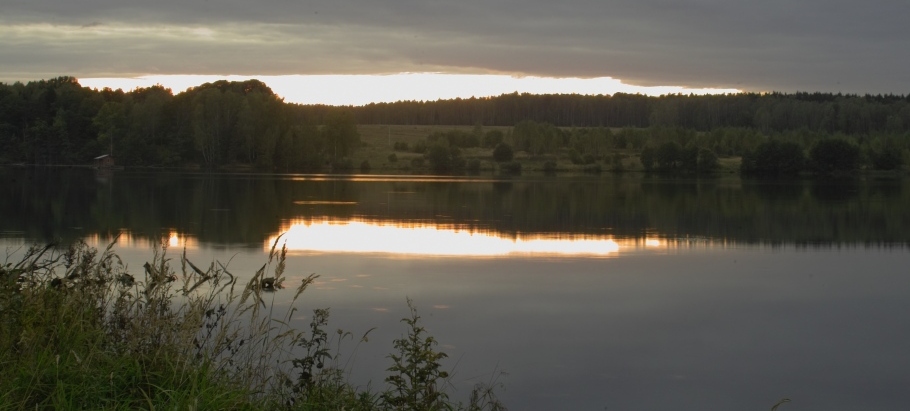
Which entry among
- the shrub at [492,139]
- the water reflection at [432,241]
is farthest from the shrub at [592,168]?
the water reflection at [432,241]

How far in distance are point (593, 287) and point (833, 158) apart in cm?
8436

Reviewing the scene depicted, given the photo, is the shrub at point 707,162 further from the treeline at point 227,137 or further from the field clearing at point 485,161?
the field clearing at point 485,161

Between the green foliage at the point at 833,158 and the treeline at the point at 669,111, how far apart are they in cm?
5426

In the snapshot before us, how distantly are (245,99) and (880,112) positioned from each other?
107272 mm

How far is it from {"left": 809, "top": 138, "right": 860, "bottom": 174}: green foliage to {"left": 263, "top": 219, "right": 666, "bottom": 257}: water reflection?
75.2 metres

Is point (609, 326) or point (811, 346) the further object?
point (609, 326)

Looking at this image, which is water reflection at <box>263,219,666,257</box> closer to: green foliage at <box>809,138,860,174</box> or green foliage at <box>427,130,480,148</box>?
green foliage at <box>809,138,860,174</box>

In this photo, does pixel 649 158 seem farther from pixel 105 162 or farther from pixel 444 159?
pixel 105 162

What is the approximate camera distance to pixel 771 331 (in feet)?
40.7

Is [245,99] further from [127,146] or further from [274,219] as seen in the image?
[274,219]

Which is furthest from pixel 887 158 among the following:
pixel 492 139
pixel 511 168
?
pixel 492 139

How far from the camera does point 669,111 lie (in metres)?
158

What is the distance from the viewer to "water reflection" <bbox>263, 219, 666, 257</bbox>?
64.2 ft

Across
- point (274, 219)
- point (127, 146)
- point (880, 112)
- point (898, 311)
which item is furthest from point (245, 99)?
point (880, 112)
